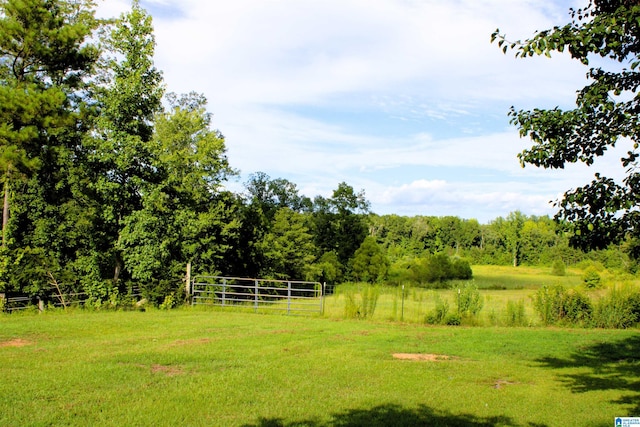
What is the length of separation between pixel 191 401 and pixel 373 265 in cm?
4581

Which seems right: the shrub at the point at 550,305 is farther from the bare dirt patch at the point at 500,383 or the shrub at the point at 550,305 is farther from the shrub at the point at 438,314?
the bare dirt patch at the point at 500,383

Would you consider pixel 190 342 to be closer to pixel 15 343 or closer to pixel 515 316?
pixel 15 343

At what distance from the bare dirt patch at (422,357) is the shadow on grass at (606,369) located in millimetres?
2106

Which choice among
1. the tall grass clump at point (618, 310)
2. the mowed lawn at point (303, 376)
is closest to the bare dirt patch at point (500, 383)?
the mowed lawn at point (303, 376)

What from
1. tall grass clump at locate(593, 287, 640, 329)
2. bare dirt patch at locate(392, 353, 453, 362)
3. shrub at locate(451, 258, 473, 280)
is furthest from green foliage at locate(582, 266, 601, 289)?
shrub at locate(451, 258, 473, 280)

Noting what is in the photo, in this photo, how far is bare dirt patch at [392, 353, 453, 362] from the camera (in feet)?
36.1

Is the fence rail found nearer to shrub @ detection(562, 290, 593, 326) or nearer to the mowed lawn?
the mowed lawn

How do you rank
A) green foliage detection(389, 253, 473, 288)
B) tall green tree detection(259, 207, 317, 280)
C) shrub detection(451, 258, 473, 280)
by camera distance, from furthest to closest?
shrub detection(451, 258, 473, 280)
green foliage detection(389, 253, 473, 288)
tall green tree detection(259, 207, 317, 280)

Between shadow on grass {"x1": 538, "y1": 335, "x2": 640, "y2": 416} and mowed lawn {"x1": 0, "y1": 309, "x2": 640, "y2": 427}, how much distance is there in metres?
0.03

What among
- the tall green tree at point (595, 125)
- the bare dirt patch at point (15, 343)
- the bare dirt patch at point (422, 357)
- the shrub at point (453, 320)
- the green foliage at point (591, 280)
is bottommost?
the shrub at point (453, 320)

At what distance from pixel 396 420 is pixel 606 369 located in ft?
20.8

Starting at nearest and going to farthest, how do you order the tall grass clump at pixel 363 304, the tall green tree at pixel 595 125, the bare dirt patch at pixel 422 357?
the tall green tree at pixel 595 125
the bare dirt patch at pixel 422 357
the tall grass clump at pixel 363 304

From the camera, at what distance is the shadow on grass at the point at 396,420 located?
20.5 ft

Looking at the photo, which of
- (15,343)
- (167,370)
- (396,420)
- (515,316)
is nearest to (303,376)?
(167,370)
